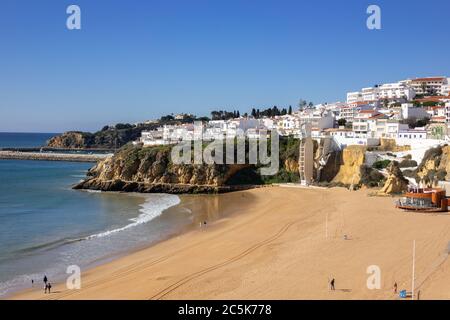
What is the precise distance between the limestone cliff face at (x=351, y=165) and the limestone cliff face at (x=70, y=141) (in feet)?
291

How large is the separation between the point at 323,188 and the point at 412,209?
42.0 ft

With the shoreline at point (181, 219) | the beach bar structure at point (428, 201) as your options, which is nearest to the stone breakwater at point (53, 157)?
the shoreline at point (181, 219)

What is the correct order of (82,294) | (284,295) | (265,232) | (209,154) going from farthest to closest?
(209,154), (265,232), (82,294), (284,295)

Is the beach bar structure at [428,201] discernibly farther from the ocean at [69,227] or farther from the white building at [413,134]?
the white building at [413,134]

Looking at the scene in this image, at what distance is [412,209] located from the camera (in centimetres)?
2567

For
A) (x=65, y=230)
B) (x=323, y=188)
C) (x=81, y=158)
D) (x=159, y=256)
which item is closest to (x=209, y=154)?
(x=323, y=188)

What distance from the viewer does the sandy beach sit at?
1420 centimetres

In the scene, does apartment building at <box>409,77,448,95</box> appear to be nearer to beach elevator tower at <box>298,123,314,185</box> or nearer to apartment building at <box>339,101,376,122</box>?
apartment building at <box>339,101,376,122</box>

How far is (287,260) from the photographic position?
17.5m

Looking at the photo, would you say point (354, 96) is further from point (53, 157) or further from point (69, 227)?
point (69, 227)

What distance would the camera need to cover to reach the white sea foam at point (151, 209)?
25305 millimetres

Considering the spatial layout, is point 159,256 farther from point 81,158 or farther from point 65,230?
point 81,158

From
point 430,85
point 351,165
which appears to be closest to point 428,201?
point 351,165

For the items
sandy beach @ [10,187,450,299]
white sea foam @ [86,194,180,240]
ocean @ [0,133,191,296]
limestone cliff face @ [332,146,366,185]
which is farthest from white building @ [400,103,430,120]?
ocean @ [0,133,191,296]
